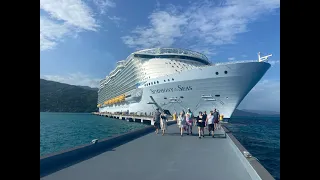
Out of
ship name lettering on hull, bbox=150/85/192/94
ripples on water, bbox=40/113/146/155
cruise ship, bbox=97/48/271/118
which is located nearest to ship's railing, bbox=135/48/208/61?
cruise ship, bbox=97/48/271/118

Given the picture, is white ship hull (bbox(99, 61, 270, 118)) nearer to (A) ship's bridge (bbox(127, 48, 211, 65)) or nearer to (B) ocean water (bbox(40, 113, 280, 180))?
(B) ocean water (bbox(40, 113, 280, 180))

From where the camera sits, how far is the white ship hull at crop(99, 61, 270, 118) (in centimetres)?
2375

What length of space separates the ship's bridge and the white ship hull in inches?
306

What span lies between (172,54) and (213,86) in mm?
11920

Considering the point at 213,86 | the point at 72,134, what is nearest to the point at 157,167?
the point at 213,86

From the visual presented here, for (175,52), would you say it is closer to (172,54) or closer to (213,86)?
(172,54)

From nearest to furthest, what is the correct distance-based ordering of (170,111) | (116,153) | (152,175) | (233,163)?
(152,175)
(233,163)
(116,153)
(170,111)

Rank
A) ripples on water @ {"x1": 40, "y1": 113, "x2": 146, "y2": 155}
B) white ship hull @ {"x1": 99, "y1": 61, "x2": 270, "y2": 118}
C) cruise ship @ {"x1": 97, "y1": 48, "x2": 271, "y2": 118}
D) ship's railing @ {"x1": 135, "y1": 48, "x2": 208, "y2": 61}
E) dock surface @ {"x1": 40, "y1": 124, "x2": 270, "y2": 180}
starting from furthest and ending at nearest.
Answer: ship's railing @ {"x1": 135, "y1": 48, "x2": 208, "y2": 61} → cruise ship @ {"x1": 97, "y1": 48, "x2": 271, "y2": 118} → white ship hull @ {"x1": 99, "y1": 61, "x2": 270, "y2": 118} → ripples on water @ {"x1": 40, "y1": 113, "x2": 146, "y2": 155} → dock surface @ {"x1": 40, "y1": 124, "x2": 270, "y2": 180}

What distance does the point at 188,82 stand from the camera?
25.3 meters
